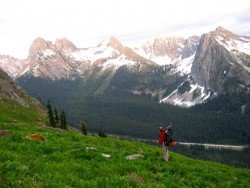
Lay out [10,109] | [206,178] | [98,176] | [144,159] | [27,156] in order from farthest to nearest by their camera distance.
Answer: [10,109] → [144,159] → [206,178] → [27,156] → [98,176]

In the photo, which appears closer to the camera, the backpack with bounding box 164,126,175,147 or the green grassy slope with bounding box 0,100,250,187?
the green grassy slope with bounding box 0,100,250,187

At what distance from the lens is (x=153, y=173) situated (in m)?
26.7

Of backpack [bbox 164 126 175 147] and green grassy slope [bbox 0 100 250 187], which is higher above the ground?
backpack [bbox 164 126 175 147]

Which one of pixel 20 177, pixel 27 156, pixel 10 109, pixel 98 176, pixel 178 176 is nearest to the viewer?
pixel 20 177

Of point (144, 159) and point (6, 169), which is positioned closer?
point (6, 169)

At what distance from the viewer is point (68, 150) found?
29.4 metres

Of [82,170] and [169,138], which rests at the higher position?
[169,138]

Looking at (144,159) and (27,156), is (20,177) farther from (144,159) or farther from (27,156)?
(144,159)

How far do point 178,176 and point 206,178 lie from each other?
286 centimetres

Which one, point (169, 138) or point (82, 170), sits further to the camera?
point (169, 138)

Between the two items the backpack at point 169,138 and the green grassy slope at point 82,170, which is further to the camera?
the backpack at point 169,138

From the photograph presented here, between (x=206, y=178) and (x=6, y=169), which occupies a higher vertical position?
(x=6, y=169)

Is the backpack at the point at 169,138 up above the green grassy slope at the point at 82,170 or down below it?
above

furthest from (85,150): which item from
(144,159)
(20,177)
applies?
(20,177)
